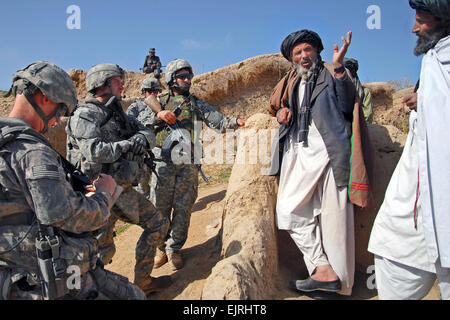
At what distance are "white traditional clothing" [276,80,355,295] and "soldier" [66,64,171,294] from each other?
136 centimetres

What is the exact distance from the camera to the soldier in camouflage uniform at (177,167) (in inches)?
162

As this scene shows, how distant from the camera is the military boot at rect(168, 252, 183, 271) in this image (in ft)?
13.1

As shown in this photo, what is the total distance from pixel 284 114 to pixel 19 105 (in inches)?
88.7

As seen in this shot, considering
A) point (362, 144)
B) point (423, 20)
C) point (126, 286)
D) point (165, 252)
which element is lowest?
point (165, 252)

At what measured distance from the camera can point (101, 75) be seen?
3.25 m

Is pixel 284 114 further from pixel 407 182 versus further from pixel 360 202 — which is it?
pixel 407 182

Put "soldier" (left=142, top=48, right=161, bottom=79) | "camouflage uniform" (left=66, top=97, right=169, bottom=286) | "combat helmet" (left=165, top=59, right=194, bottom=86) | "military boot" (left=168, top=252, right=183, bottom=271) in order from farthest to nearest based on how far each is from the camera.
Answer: "soldier" (left=142, top=48, right=161, bottom=79) < "combat helmet" (left=165, top=59, right=194, bottom=86) < "military boot" (left=168, top=252, right=183, bottom=271) < "camouflage uniform" (left=66, top=97, right=169, bottom=286)

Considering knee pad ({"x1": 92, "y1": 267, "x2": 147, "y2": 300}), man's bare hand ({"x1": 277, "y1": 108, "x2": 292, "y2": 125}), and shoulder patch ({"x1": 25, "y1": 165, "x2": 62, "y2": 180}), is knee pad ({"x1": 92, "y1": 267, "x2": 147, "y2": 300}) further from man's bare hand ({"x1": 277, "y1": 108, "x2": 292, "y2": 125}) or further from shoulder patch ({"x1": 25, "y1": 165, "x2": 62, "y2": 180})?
man's bare hand ({"x1": 277, "y1": 108, "x2": 292, "y2": 125})

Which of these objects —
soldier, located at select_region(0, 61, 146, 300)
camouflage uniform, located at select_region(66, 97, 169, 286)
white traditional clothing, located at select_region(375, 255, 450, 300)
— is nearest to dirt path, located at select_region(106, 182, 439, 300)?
camouflage uniform, located at select_region(66, 97, 169, 286)

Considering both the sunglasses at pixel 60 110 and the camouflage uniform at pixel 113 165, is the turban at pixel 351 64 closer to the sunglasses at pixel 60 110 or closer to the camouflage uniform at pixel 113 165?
the camouflage uniform at pixel 113 165

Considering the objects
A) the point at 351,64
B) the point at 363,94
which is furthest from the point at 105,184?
the point at 351,64

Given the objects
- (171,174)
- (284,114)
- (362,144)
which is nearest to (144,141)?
(171,174)

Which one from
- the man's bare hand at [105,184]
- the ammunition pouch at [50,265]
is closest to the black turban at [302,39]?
the man's bare hand at [105,184]

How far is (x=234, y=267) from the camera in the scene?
7.96 ft
